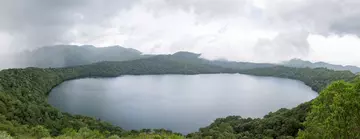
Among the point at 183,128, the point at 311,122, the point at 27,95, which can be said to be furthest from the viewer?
the point at 27,95

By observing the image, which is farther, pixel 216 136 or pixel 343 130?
pixel 216 136

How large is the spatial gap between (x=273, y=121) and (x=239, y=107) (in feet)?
286

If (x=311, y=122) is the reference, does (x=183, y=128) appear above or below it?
below

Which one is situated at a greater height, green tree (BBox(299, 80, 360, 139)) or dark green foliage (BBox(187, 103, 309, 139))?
green tree (BBox(299, 80, 360, 139))

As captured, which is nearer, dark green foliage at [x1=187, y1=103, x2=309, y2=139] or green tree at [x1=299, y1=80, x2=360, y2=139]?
green tree at [x1=299, y1=80, x2=360, y2=139]

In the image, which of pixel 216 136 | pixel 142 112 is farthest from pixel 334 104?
pixel 142 112

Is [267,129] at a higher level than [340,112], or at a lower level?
lower

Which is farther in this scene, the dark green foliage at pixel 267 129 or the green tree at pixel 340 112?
the dark green foliage at pixel 267 129

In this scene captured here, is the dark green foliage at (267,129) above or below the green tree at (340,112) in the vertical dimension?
below

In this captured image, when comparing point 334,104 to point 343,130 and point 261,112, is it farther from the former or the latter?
point 261,112

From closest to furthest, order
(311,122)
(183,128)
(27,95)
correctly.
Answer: (311,122), (183,128), (27,95)

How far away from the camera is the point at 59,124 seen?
10100 cm

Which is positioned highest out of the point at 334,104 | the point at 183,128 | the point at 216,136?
the point at 334,104

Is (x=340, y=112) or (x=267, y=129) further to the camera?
(x=267, y=129)
